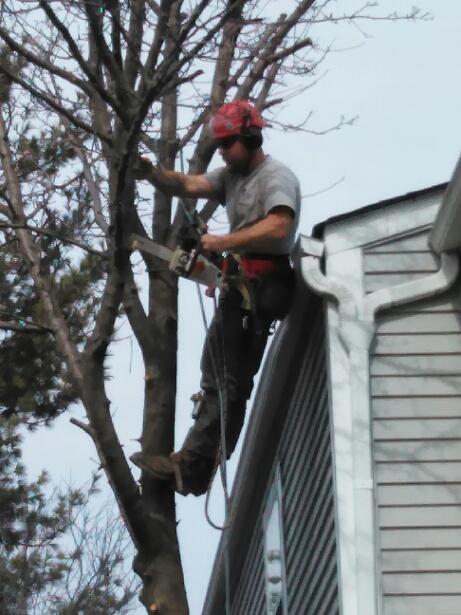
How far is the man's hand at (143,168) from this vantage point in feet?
23.3

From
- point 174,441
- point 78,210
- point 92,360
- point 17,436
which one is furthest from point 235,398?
point 17,436

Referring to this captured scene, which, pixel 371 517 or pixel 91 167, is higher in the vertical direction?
pixel 91 167

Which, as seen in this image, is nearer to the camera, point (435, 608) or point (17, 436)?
point (435, 608)

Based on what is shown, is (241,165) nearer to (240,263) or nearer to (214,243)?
(240,263)

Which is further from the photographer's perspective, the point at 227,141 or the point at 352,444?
the point at 227,141

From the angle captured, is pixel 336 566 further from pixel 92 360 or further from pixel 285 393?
pixel 285 393

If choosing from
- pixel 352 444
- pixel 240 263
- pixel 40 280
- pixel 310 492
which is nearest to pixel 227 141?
pixel 240 263

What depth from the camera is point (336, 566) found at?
22.1 ft

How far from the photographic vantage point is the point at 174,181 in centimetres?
742

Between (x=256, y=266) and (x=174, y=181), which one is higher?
(x=174, y=181)

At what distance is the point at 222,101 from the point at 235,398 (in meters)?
2.08

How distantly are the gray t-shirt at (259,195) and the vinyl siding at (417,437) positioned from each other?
0.49 meters

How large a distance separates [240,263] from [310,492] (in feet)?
4.81

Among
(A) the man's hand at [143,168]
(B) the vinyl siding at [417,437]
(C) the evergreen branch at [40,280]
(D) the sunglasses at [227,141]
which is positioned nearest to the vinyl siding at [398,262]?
(B) the vinyl siding at [417,437]
